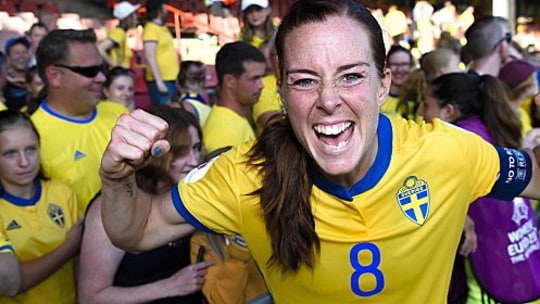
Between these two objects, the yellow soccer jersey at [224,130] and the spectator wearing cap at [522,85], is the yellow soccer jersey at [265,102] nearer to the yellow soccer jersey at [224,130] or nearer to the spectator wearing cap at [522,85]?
the yellow soccer jersey at [224,130]

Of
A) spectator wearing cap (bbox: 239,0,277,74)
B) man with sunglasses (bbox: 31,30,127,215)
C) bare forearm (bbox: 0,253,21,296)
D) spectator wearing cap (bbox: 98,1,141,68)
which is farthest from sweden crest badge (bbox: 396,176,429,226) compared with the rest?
spectator wearing cap (bbox: 98,1,141,68)

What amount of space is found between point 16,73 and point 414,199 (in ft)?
18.8

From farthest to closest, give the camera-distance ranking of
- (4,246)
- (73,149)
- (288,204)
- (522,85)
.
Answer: (522,85)
(73,149)
(4,246)
(288,204)

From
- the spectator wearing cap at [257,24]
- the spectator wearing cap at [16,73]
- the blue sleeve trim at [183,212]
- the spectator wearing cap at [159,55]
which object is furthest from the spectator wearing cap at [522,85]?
the spectator wearing cap at [16,73]

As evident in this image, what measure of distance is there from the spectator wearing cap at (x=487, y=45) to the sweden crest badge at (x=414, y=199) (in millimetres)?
2796

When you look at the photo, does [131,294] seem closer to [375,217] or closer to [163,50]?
[375,217]

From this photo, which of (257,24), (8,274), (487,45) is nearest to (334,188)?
(8,274)

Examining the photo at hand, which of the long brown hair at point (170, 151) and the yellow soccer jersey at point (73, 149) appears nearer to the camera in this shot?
the long brown hair at point (170, 151)

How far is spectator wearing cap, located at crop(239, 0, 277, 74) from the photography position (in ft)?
17.9

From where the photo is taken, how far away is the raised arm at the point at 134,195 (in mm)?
1472

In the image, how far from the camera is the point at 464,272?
277 centimetres

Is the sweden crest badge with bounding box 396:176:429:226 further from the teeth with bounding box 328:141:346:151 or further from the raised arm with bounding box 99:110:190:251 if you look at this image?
the raised arm with bounding box 99:110:190:251

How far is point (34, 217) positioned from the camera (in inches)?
103

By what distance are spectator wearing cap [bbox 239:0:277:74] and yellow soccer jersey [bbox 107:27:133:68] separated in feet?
8.64
